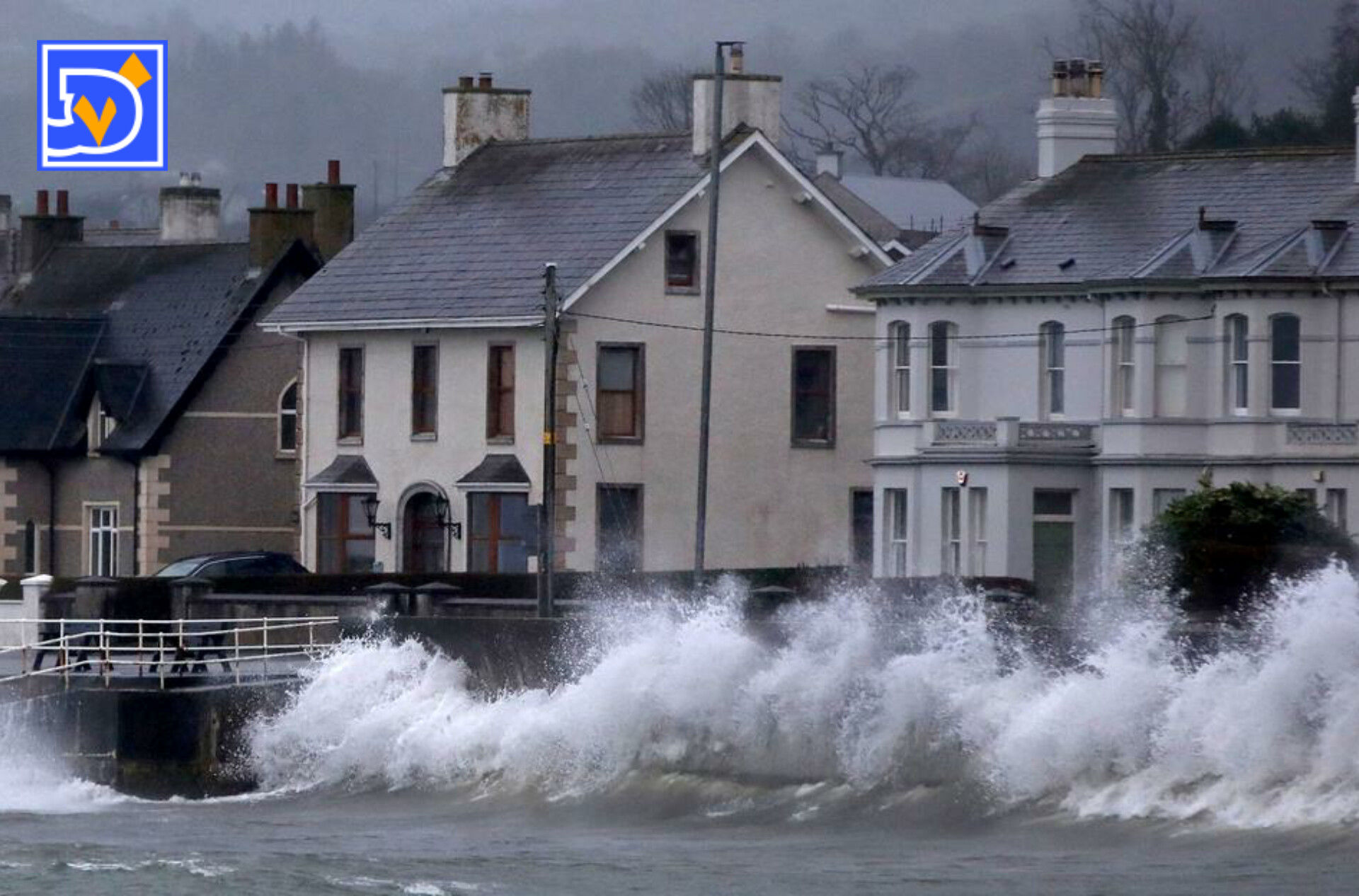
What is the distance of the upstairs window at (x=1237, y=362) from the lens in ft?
160

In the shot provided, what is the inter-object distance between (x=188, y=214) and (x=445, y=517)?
17359 mm

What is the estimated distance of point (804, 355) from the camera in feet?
184

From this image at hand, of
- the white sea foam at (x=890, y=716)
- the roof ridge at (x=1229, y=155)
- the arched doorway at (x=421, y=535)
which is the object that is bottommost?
the white sea foam at (x=890, y=716)

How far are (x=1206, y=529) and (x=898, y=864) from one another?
1719 cm

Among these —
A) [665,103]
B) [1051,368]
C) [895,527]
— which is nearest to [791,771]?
[1051,368]

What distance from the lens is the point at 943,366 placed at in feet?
171

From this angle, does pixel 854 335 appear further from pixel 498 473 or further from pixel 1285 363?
pixel 1285 363

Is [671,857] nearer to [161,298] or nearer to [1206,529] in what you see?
[1206,529]

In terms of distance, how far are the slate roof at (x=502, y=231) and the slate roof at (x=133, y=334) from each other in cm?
403

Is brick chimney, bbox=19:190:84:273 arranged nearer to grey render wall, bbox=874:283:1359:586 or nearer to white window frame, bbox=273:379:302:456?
white window frame, bbox=273:379:302:456

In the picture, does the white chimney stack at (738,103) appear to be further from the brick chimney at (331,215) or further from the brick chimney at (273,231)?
the brick chimney at (331,215)

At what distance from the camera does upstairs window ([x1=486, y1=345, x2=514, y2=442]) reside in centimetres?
5441

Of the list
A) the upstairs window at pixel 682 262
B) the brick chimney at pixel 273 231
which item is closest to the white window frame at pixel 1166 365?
the upstairs window at pixel 682 262

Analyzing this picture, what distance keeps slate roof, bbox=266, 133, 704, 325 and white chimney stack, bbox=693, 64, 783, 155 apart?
628 mm
